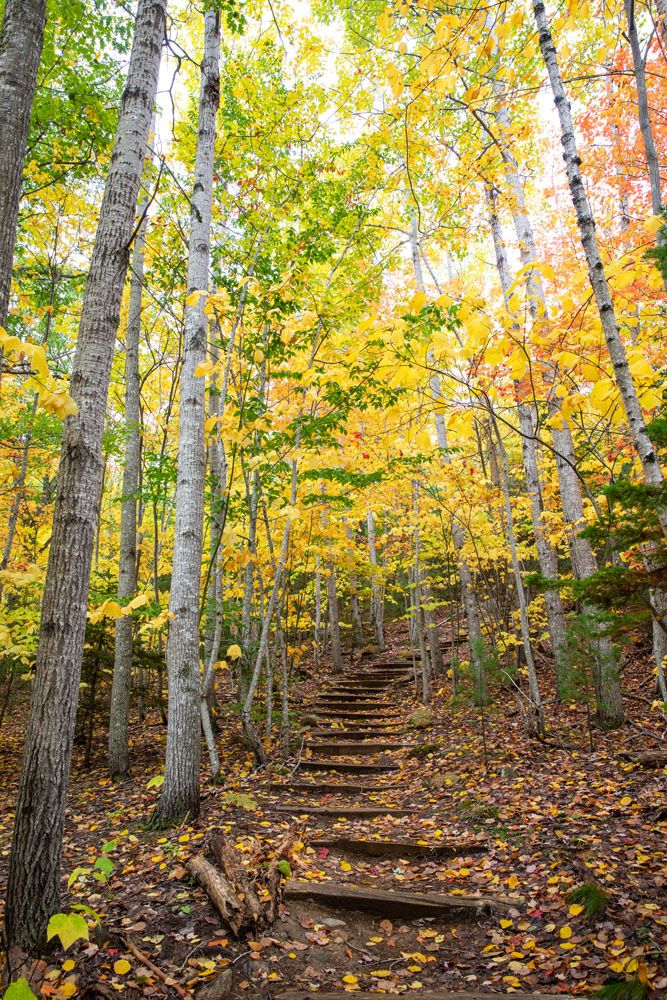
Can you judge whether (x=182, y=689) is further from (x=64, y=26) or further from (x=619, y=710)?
(x=64, y=26)

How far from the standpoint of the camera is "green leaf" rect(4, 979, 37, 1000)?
1.44m

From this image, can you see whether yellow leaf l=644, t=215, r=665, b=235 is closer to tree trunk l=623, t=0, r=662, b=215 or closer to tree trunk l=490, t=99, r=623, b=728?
tree trunk l=623, t=0, r=662, b=215

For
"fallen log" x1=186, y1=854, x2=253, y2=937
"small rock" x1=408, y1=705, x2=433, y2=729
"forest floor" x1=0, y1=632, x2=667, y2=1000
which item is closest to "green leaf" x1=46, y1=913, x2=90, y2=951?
"forest floor" x1=0, y1=632, x2=667, y2=1000

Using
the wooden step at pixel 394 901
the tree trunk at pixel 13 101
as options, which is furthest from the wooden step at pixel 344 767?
the tree trunk at pixel 13 101

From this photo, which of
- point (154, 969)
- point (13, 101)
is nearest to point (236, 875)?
point (154, 969)

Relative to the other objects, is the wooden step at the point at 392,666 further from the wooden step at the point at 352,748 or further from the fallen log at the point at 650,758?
the fallen log at the point at 650,758

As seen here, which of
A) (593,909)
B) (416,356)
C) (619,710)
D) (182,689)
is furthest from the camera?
(619,710)

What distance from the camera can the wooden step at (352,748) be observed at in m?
7.12

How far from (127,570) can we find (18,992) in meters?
5.25

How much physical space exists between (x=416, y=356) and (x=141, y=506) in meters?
7.44

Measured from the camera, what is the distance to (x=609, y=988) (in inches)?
75.8

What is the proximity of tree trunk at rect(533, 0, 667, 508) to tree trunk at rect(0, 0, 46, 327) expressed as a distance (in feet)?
9.26

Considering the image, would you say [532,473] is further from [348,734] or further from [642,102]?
[348,734]

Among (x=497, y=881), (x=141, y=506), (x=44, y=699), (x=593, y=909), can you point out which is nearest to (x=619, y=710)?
(x=497, y=881)
